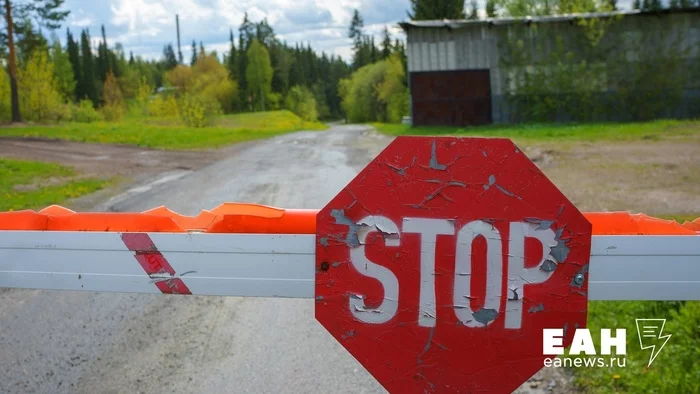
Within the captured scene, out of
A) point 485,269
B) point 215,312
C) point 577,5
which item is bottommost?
point 215,312

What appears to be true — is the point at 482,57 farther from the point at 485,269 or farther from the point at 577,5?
the point at 485,269

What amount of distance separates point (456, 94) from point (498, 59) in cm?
247

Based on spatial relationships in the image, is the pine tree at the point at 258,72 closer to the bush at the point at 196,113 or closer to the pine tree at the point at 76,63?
the pine tree at the point at 76,63

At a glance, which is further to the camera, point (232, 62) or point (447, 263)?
point (232, 62)

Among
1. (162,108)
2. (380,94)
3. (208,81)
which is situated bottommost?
(162,108)

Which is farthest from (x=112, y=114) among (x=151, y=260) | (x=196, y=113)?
(x=151, y=260)

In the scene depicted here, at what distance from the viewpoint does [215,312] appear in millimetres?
5457

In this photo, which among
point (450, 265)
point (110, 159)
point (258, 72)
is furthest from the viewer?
point (258, 72)

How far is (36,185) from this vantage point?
47.6ft

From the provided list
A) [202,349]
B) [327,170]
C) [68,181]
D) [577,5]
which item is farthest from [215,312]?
[577,5]

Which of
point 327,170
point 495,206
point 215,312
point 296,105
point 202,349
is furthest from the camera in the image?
Answer: point 296,105

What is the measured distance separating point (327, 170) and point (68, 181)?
557 centimetres

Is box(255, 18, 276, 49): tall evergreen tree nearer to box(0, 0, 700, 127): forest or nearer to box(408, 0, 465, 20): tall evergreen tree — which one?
box(0, 0, 700, 127): forest

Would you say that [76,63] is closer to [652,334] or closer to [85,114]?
[85,114]
